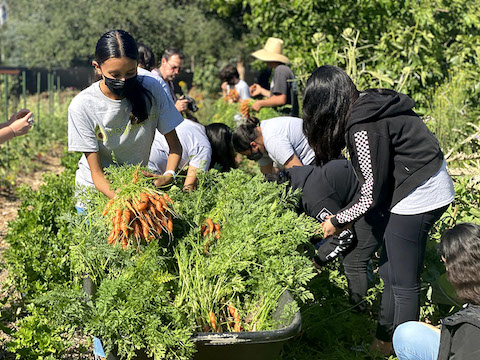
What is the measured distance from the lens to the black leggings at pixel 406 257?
325cm

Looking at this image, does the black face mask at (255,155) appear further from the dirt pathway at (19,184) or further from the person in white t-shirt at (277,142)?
the dirt pathway at (19,184)

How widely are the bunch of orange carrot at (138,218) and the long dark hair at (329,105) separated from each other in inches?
37.8

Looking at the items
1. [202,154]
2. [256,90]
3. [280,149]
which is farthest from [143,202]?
[256,90]

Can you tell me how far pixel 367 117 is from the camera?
118 inches

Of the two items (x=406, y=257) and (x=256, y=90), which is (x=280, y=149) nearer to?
(x=406, y=257)

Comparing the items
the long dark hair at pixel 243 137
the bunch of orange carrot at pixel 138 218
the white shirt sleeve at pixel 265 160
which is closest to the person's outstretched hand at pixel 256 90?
the white shirt sleeve at pixel 265 160

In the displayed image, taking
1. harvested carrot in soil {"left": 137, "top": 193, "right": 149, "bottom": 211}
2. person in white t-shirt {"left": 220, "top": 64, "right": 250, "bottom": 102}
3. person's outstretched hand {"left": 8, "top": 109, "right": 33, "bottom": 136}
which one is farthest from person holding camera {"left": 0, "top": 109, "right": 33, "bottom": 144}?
person in white t-shirt {"left": 220, "top": 64, "right": 250, "bottom": 102}

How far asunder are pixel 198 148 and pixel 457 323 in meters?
2.25

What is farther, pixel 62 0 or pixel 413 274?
pixel 62 0

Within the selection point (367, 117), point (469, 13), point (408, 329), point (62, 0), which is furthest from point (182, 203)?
point (62, 0)

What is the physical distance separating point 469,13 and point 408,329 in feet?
23.7

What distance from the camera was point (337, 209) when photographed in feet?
12.4

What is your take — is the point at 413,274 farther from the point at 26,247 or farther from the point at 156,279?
the point at 26,247

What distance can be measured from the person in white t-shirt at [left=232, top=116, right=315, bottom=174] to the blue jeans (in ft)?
5.86
